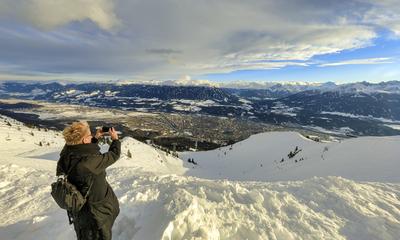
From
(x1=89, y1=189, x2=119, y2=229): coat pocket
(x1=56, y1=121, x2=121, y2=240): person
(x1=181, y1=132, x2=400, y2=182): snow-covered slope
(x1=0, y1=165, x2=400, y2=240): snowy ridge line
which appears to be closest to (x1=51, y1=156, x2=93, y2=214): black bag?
(x1=56, y1=121, x2=121, y2=240): person

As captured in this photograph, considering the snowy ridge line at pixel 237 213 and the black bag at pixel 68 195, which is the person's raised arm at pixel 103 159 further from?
the snowy ridge line at pixel 237 213

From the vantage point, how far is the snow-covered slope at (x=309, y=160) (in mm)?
19583

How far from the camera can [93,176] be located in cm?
595

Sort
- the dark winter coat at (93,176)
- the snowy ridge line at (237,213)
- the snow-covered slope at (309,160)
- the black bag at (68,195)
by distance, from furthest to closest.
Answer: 1. the snow-covered slope at (309,160)
2. the snowy ridge line at (237,213)
3. the dark winter coat at (93,176)
4. the black bag at (68,195)

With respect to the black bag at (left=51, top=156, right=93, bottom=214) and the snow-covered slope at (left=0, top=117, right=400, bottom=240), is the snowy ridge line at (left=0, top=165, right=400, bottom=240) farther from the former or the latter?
the black bag at (left=51, top=156, right=93, bottom=214)

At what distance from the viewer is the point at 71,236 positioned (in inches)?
325

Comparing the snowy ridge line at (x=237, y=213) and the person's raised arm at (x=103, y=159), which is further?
the snowy ridge line at (x=237, y=213)

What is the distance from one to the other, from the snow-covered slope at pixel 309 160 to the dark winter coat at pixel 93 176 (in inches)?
590

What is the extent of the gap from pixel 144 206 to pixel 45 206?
378cm

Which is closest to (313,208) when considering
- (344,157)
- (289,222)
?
(289,222)

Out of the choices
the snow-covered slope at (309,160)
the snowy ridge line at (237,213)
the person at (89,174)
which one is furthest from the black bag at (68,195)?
the snow-covered slope at (309,160)

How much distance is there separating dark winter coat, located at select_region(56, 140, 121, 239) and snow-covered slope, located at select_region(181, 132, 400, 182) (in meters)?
15.0

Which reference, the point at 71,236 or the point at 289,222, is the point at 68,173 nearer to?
the point at 71,236

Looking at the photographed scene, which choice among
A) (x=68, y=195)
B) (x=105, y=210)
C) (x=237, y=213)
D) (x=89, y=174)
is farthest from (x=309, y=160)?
(x=68, y=195)
